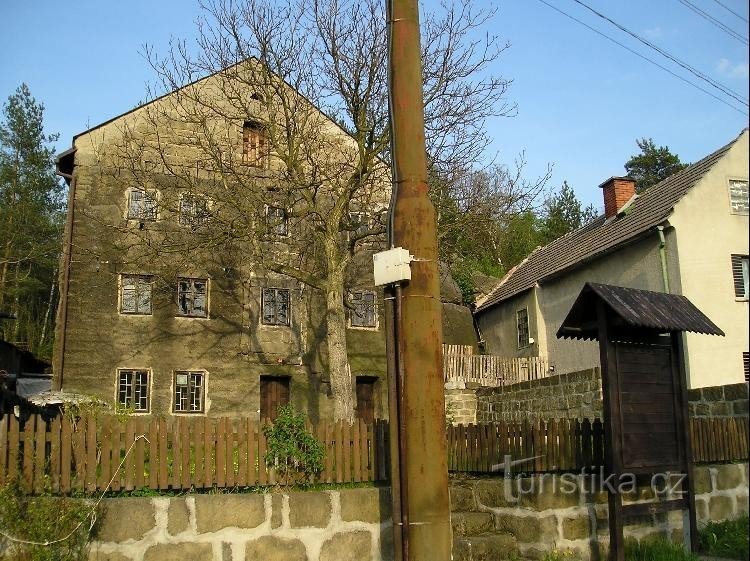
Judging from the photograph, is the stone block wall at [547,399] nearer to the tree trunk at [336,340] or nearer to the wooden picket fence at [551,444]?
the tree trunk at [336,340]

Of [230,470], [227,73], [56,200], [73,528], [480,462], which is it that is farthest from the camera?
[56,200]

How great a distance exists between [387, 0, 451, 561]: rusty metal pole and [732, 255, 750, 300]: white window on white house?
16.6m

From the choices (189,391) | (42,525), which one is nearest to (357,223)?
(189,391)

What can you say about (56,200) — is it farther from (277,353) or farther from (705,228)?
(705,228)

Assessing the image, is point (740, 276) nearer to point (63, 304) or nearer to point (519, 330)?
point (519, 330)

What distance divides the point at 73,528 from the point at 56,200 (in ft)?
122

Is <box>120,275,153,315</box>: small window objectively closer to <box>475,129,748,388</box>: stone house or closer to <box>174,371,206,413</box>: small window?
<box>174,371,206,413</box>: small window

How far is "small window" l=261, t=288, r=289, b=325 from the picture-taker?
81.9 feet

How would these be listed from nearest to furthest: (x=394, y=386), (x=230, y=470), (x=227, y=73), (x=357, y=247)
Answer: (x=394, y=386)
(x=230, y=470)
(x=227, y=73)
(x=357, y=247)

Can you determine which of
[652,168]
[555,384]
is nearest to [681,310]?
[555,384]

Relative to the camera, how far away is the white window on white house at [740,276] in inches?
765

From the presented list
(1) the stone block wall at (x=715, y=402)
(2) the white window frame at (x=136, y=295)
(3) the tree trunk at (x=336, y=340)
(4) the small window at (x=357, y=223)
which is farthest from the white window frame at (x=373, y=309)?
(1) the stone block wall at (x=715, y=402)

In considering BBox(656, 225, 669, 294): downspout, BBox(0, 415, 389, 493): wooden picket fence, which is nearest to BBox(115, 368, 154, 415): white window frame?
BBox(656, 225, 669, 294): downspout

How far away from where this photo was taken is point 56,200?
40.5 m
